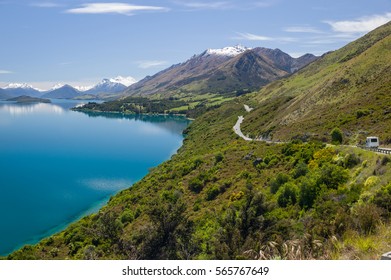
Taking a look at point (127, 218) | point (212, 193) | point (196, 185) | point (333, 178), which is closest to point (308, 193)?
point (333, 178)

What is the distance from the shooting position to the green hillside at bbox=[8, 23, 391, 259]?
11555 mm

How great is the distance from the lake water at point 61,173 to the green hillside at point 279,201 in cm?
898

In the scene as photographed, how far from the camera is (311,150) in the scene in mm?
49000

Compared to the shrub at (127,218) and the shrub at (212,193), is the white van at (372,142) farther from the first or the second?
the shrub at (127,218)

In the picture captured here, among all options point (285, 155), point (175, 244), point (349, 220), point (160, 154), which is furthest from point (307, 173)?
point (160, 154)

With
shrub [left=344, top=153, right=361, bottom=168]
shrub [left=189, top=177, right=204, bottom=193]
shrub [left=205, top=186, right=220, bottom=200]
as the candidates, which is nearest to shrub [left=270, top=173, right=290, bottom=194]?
shrub [left=344, top=153, right=361, bottom=168]

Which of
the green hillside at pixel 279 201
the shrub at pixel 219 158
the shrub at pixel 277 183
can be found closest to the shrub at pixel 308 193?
the green hillside at pixel 279 201

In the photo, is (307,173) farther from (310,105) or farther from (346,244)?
(310,105)

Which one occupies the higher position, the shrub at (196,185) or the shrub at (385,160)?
the shrub at (385,160)

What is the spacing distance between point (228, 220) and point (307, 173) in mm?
21781

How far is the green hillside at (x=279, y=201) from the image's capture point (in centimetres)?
1155

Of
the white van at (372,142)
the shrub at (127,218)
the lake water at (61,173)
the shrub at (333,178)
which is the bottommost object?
the lake water at (61,173)

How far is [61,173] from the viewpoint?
96125 millimetres

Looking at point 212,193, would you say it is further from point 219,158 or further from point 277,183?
point 219,158
